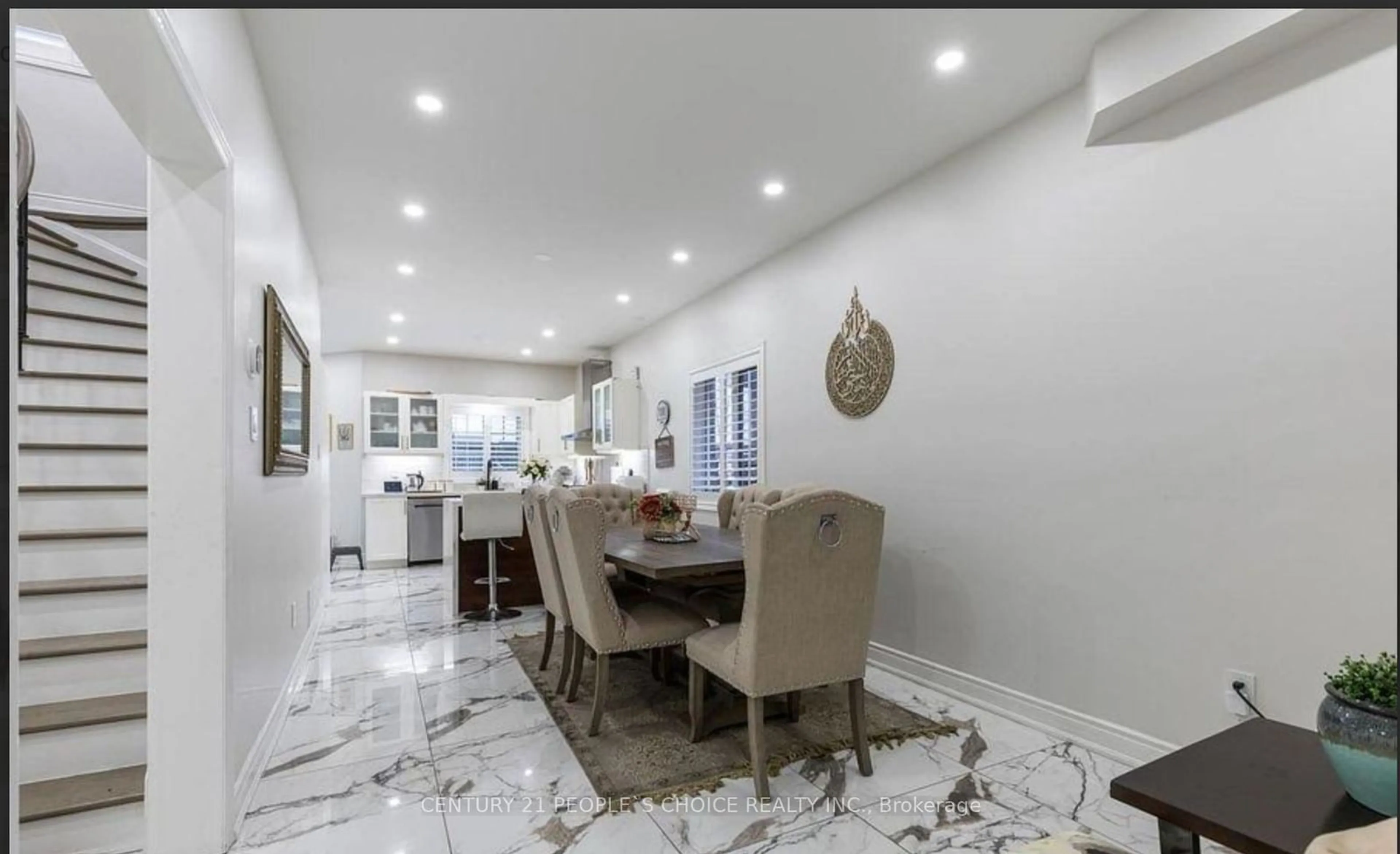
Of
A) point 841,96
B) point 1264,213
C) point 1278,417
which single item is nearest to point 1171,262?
point 1264,213

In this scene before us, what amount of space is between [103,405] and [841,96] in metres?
3.59

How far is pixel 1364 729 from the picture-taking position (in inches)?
46.7

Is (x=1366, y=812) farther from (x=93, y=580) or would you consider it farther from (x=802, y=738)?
(x=93, y=580)

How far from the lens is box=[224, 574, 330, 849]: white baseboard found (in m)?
2.19

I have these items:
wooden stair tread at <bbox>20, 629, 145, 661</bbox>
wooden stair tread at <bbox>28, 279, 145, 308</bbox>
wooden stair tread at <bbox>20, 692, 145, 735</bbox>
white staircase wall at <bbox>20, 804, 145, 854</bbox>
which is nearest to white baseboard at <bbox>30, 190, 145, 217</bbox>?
wooden stair tread at <bbox>28, 279, 145, 308</bbox>

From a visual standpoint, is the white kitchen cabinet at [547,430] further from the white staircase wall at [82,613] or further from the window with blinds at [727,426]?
the white staircase wall at [82,613]

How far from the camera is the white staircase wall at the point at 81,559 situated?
2.61 m

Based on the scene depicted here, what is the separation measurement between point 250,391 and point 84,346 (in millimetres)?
1388

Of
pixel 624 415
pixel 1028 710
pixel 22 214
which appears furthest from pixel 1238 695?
pixel 624 415

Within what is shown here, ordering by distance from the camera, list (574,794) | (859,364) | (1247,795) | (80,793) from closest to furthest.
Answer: (1247,795) < (80,793) < (574,794) < (859,364)

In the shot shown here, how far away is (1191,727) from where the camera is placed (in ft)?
7.96

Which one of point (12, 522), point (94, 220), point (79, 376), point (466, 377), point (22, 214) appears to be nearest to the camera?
point (12, 522)

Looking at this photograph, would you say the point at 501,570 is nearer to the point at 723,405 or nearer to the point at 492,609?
the point at 492,609

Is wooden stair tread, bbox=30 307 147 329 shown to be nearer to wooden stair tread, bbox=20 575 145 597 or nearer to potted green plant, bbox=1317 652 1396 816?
wooden stair tread, bbox=20 575 145 597
